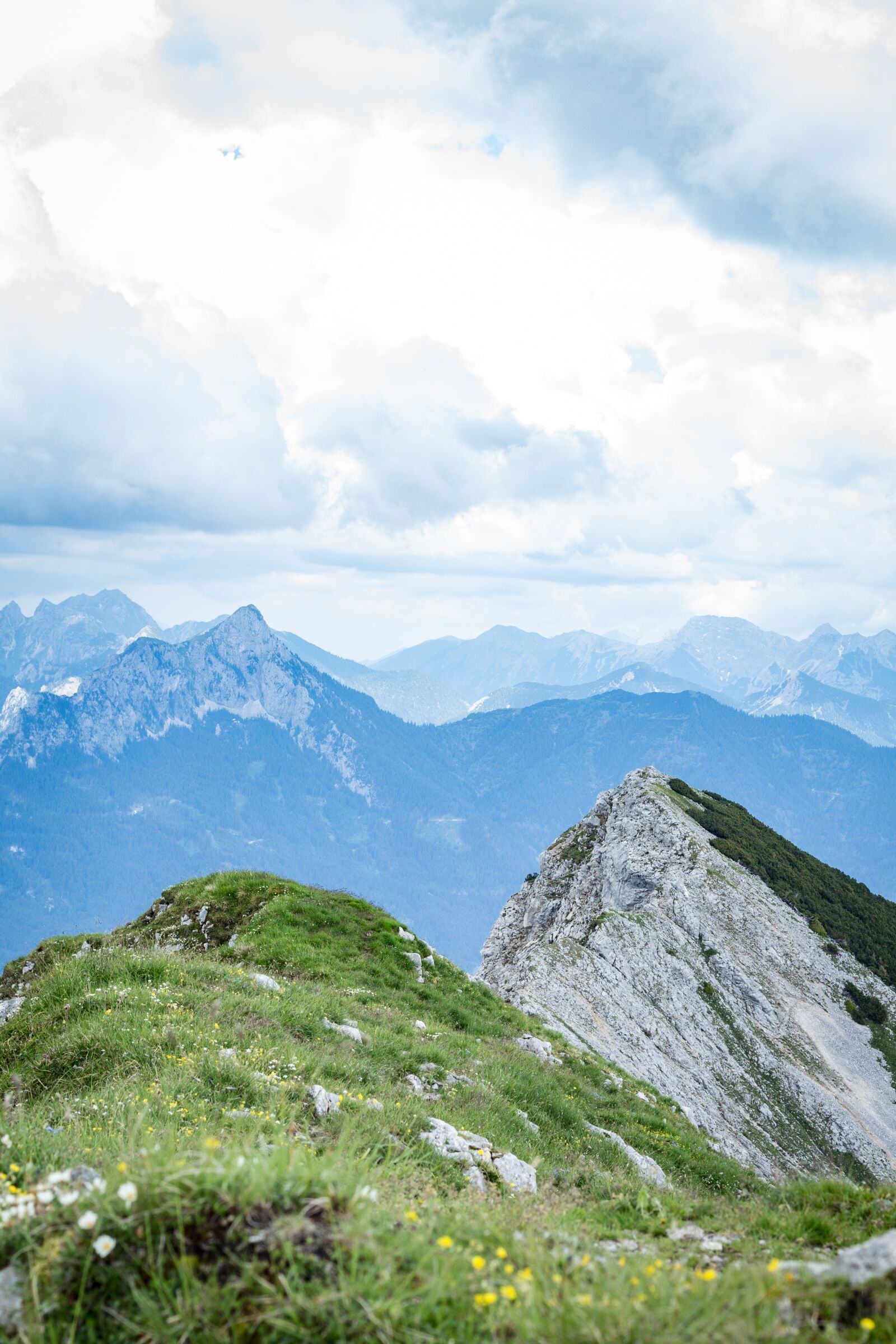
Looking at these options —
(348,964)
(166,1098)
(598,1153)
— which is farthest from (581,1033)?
(166,1098)

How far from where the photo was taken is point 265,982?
17312 millimetres

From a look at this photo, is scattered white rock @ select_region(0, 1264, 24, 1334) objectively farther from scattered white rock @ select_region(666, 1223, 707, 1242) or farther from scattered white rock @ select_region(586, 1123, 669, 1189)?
Answer: scattered white rock @ select_region(586, 1123, 669, 1189)

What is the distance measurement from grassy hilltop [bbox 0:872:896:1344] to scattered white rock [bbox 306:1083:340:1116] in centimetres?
12

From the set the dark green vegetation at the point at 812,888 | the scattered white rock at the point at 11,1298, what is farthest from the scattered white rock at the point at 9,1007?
the dark green vegetation at the point at 812,888

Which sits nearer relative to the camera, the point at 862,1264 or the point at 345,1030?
the point at 862,1264

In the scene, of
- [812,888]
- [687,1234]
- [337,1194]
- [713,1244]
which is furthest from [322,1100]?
[812,888]

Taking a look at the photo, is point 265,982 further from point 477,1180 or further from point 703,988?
point 703,988

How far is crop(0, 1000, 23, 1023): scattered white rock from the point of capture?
14.8 m

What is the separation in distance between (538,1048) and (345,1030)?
8.32 metres

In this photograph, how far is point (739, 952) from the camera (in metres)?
55.4

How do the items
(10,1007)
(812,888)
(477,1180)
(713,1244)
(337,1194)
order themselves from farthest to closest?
(812,888), (10,1007), (477,1180), (713,1244), (337,1194)

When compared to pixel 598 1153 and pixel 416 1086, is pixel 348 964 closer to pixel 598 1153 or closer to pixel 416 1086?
pixel 416 1086

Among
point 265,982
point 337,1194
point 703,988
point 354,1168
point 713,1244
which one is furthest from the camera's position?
point 703,988

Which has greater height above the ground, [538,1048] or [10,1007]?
[10,1007]
